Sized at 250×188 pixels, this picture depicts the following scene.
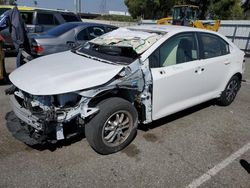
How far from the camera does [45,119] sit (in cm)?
278

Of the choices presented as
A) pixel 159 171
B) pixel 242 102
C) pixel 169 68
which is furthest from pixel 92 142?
pixel 242 102

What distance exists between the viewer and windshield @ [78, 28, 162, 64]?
11.6 feet

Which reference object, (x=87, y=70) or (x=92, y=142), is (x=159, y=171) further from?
(x=87, y=70)

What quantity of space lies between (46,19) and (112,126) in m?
8.63

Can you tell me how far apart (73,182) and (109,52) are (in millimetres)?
2010

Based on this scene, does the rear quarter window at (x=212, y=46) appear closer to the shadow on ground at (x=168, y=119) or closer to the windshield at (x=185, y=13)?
the shadow on ground at (x=168, y=119)

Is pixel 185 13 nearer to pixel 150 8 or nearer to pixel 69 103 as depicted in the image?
pixel 69 103

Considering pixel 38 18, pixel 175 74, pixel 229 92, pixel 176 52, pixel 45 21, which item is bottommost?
pixel 229 92

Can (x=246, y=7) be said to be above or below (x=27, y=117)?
above

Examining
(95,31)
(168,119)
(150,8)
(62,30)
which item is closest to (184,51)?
(168,119)

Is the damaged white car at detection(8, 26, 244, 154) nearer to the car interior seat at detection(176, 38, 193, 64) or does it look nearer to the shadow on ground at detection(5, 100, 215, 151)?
the car interior seat at detection(176, 38, 193, 64)

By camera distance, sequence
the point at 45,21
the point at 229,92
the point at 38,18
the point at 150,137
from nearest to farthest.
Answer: the point at 150,137
the point at 229,92
the point at 38,18
the point at 45,21

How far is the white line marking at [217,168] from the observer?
2.84m

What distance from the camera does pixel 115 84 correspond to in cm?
313
